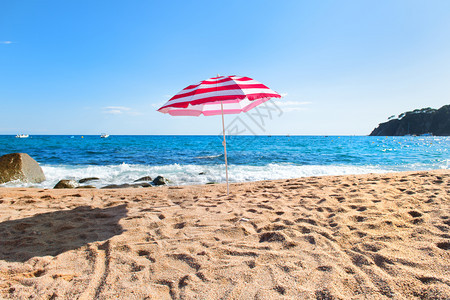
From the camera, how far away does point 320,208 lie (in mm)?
4145

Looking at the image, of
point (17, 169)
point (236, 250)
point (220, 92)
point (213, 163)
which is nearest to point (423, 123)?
point (213, 163)

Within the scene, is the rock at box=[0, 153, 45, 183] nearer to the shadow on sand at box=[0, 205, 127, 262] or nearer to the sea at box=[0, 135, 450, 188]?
the sea at box=[0, 135, 450, 188]

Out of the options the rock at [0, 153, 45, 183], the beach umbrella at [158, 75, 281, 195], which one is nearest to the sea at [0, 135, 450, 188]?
the rock at [0, 153, 45, 183]

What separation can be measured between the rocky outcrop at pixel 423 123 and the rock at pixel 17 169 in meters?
123

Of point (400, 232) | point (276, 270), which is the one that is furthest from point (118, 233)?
point (400, 232)

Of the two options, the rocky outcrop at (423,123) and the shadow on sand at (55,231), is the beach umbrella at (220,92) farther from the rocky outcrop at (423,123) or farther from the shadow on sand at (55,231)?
the rocky outcrop at (423,123)

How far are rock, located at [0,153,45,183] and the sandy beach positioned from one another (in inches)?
241

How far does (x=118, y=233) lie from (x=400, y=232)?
3.88 metres

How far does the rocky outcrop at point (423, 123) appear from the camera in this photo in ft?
300

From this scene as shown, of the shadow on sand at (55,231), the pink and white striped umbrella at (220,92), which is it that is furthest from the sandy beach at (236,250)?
the pink and white striped umbrella at (220,92)

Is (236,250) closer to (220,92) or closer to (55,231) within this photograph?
(220,92)

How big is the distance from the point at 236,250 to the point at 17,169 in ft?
35.9

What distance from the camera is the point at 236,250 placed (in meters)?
2.80

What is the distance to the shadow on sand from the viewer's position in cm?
291
